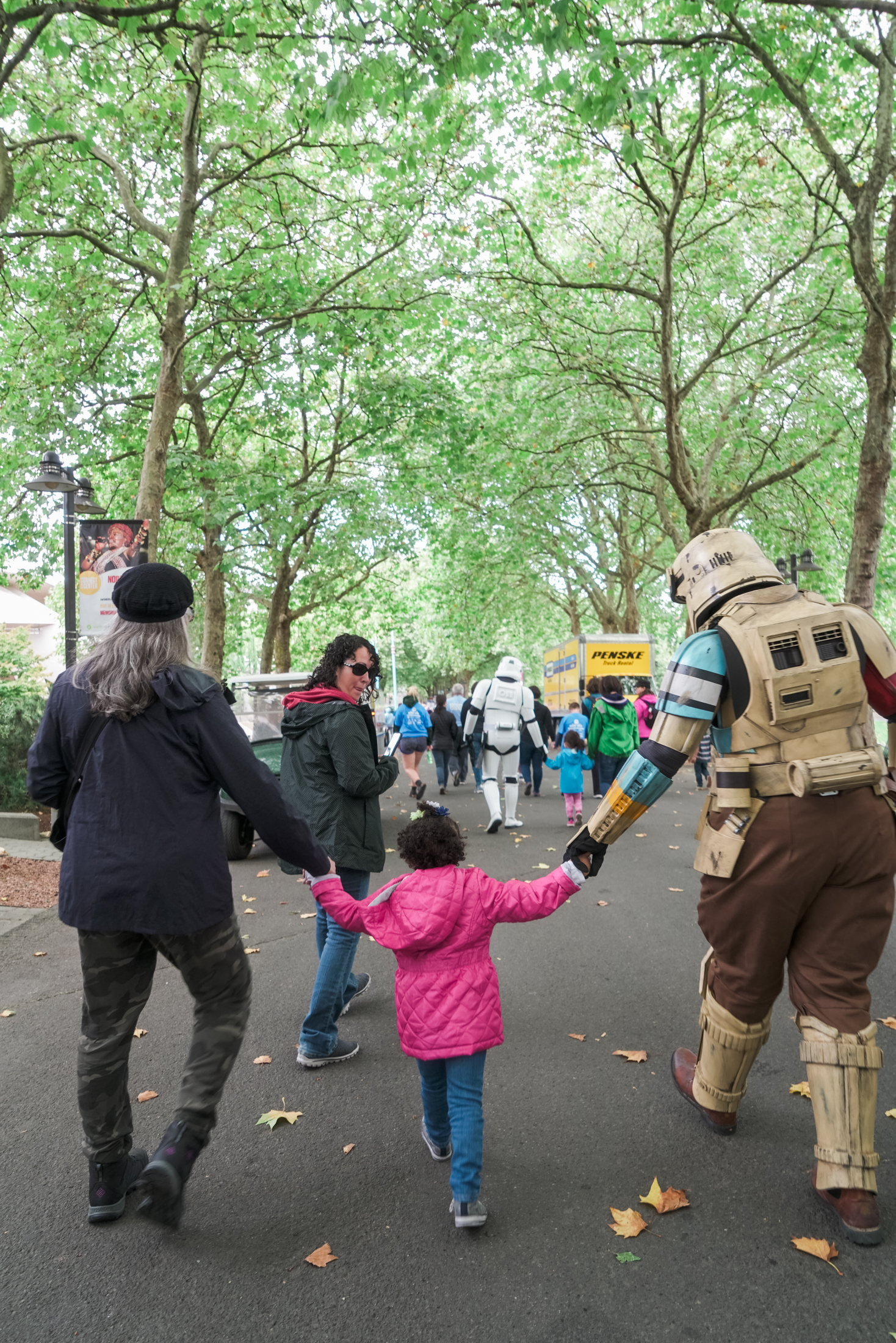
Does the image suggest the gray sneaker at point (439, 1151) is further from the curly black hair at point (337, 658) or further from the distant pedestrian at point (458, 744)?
the distant pedestrian at point (458, 744)

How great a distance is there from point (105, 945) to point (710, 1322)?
1907 mm

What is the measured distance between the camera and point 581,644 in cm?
2336

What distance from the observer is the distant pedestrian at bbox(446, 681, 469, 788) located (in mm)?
15914

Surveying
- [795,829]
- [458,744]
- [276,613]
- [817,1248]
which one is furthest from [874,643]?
[276,613]

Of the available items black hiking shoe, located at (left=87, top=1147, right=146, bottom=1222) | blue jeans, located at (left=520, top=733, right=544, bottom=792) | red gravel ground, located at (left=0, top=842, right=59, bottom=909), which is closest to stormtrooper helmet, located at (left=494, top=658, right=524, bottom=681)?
blue jeans, located at (left=520, top=733, right=544, bottom=792)

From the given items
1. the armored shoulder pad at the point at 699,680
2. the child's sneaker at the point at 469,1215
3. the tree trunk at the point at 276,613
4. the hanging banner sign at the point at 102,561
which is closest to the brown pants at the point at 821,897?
the armored shoulder pad at the point at 699,680

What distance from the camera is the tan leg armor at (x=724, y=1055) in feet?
10.1

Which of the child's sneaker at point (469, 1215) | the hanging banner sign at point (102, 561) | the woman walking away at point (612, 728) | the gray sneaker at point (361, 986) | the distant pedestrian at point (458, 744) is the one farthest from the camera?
the distant pedestrian at point (458, 744)

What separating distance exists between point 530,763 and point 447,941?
39.9ft

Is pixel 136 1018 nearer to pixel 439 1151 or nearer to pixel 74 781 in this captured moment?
pixel 74 781

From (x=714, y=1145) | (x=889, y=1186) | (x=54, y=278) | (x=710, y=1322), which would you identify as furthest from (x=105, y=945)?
(x=54, y=278)

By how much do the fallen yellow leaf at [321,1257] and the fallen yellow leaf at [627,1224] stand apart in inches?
32.7

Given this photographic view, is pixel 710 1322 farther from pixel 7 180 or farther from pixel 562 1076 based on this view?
pixel 7 180

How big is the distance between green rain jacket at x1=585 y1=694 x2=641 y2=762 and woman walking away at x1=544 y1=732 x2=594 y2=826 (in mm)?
227
